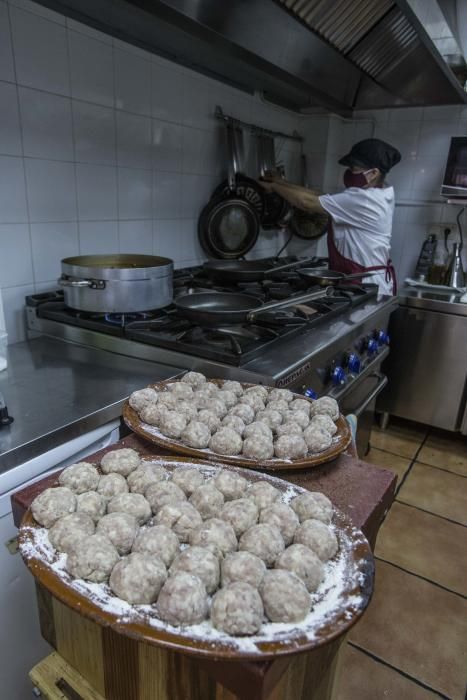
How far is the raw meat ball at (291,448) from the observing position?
28.9 inches

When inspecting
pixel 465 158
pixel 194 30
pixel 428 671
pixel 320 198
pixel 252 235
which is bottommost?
pixel 428 671

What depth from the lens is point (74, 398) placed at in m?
0.99

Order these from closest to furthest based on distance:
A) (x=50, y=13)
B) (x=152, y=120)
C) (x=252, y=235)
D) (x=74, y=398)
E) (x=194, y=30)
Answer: (x=74, y=398)
(x=194, y=30)
(x=50, y=13)
(x=152, y=120)
(x=252, y=235)

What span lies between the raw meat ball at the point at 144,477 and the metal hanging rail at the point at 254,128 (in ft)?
5.87

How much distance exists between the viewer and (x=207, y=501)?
62 centimetres

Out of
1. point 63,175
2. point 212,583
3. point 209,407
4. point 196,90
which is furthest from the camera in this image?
point 196,90

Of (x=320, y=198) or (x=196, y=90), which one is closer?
(x=196, y=90)

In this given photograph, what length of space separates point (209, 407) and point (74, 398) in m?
0.33

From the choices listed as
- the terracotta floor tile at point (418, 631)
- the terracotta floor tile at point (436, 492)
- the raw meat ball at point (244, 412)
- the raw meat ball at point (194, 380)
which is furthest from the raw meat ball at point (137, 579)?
the terracotta floor tile at point (436, 492)

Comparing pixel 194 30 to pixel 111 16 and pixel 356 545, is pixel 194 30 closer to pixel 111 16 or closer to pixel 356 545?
pixel 111 16

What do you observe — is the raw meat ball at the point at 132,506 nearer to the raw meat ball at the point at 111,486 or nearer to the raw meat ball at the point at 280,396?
the raw meat ball at the point at 111,486

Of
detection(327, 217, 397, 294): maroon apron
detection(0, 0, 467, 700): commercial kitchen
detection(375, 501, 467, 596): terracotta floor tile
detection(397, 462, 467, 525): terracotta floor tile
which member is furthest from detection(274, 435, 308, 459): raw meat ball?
detection(327, 217, 397, 294): maroon apron

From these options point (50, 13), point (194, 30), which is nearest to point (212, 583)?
point (194, 30)

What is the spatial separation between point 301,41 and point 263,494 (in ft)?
4.67
